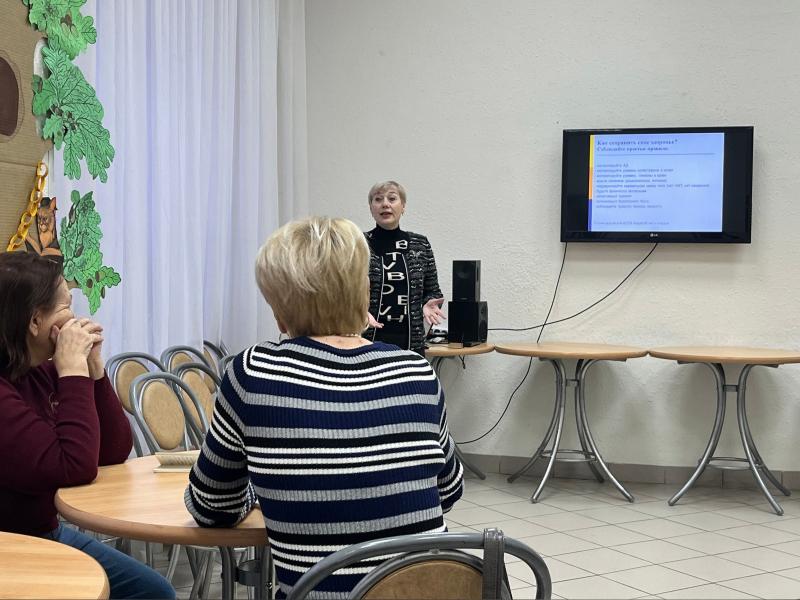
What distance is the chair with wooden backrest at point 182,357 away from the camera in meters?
4.02

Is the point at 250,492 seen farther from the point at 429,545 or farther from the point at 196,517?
the point at 429,545

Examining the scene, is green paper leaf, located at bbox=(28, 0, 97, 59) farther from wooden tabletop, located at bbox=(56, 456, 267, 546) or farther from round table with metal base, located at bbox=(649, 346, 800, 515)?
Answer: round table with metal base, located at bbox=(649, 346, 800, 515)

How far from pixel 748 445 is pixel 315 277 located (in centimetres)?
409

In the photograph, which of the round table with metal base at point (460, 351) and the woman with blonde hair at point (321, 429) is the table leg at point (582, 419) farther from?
the woman with blonde hair at point (321, 429)

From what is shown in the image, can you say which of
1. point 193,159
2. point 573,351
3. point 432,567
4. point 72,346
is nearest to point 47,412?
point 72,346

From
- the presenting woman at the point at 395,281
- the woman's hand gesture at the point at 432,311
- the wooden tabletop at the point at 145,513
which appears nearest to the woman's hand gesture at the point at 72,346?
the wooden tabletop at the point at 145,513

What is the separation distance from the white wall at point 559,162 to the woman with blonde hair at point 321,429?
4145 millimetres

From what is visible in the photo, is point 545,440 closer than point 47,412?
No

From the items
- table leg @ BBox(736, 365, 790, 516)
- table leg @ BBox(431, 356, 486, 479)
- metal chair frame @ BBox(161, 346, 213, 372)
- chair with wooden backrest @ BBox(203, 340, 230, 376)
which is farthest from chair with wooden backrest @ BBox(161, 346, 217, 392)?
table leg @ BBox(736, 365, 790, 516)

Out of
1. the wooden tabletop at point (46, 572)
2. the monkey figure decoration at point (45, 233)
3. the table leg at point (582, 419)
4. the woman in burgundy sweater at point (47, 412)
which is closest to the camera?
the wooden tabletop at point (46, 572)

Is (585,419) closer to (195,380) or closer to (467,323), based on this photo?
(467,323)

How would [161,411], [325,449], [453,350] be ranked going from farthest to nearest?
[453,350] → [161,411] → [325,449]

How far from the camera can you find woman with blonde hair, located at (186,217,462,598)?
1.54 meters

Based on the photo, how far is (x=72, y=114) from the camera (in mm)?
3607
